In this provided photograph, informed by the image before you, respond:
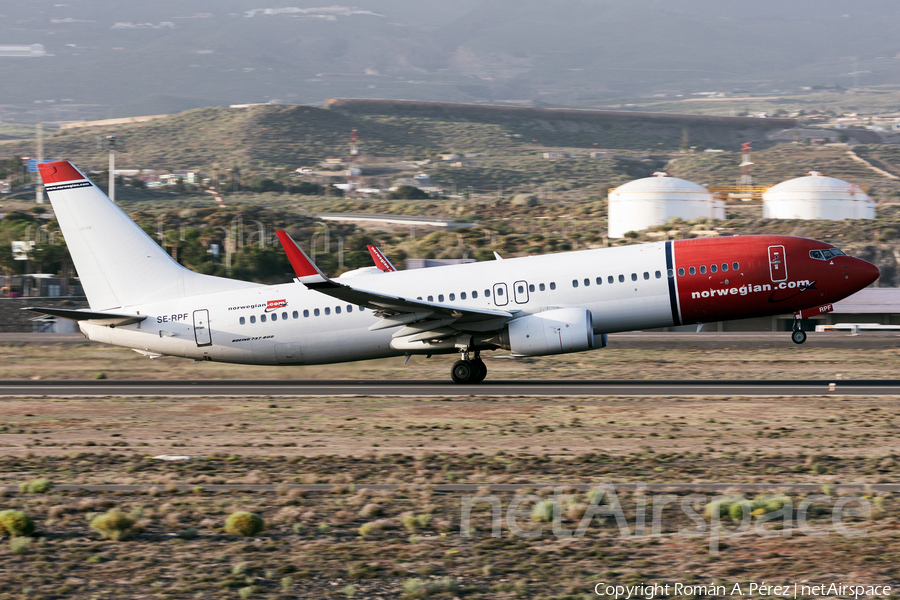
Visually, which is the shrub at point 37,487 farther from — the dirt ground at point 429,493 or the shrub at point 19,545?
the shrub at point 19,545

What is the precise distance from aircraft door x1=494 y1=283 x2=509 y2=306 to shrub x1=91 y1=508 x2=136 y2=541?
1814 centimetres

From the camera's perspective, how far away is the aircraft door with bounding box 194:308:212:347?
31.4 m

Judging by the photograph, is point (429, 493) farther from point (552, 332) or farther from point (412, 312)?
point (412, 312)

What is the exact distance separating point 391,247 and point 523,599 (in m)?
92.3

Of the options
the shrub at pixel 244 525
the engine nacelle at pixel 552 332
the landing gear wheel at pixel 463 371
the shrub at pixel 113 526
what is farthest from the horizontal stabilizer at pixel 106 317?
the shrub at pixel 244 525

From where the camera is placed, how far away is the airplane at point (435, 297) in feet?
95.2

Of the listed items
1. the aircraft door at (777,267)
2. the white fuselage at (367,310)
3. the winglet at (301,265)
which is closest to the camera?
the winglet at (301,265)

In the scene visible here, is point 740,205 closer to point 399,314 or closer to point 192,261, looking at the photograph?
point 192,261

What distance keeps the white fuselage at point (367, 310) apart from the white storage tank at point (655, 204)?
255 feet

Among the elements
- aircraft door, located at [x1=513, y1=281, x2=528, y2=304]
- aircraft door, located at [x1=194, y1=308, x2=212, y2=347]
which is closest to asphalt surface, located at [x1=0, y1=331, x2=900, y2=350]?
aircraft door, located at [x1=513, y1=281, x2=528, y2=304]

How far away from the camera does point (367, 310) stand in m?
30.7

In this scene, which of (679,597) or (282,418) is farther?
(282,418)

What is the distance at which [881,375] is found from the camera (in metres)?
33.2

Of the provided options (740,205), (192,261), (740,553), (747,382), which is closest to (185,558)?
(740,553)
